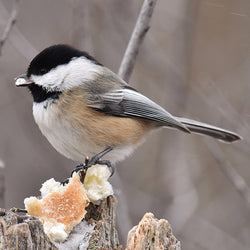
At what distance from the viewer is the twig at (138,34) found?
227 centimetres

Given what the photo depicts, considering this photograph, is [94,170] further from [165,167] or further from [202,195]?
[202,195]

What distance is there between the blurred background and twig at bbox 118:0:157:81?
521mm

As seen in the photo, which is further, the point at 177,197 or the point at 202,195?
the point at 202,195

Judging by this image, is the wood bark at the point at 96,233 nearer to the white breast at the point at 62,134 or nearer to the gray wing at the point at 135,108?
the white breast at the point at 62,134

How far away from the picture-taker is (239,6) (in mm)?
3805

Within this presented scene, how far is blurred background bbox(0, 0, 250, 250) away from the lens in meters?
3.16

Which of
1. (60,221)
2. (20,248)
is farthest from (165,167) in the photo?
(20,248)

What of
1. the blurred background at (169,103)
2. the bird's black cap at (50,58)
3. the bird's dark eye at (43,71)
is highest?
the bird's black cap at (50,58)

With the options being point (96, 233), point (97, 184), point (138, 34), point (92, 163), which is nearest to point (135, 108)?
point (138, 34)

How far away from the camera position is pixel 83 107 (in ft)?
8.05

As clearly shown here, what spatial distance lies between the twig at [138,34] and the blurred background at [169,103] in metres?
0.52

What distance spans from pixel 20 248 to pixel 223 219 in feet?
8.51

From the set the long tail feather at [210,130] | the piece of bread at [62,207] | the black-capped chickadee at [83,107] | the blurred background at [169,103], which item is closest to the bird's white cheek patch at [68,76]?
the black-capped chickadee at [83,107]

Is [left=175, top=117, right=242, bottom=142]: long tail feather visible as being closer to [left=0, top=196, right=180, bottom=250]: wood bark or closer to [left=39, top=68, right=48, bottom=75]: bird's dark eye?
[left=39, top=68, right=48, bottom=75]: bird's dark eye
